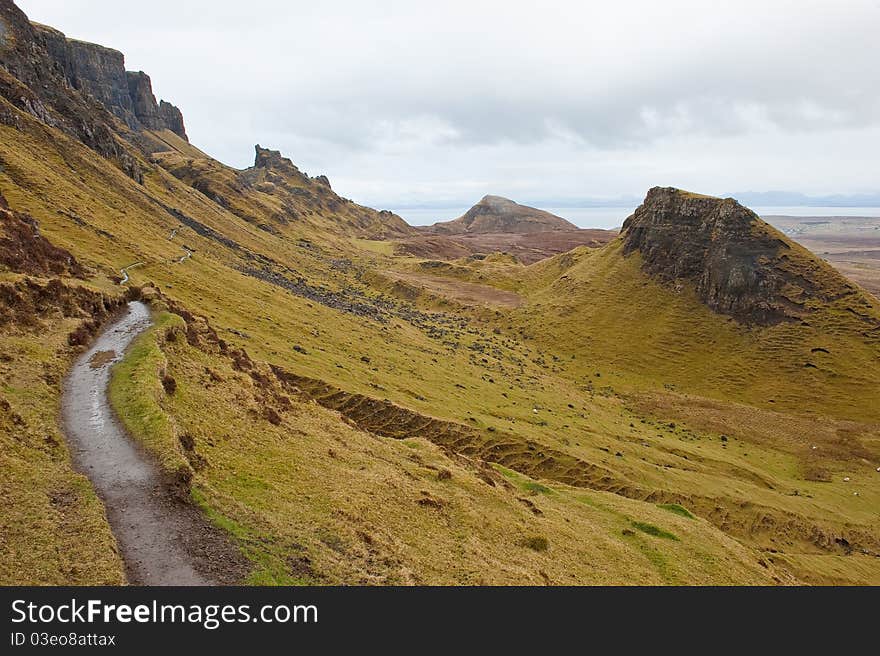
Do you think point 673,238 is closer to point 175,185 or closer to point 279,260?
point 279,260

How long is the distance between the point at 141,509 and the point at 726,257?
430ft

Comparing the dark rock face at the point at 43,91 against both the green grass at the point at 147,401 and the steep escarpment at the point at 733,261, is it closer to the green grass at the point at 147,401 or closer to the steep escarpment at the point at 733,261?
the green grass at the point at 147,401

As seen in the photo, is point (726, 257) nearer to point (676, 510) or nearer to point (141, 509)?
point (676, 510)

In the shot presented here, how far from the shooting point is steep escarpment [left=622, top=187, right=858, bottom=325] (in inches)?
4355

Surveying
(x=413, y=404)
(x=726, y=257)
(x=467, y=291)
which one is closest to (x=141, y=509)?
(x=413, y=404)

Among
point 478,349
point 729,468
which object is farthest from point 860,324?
point 478,349

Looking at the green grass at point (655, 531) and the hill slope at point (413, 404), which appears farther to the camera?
the green grass at point (655, 531)

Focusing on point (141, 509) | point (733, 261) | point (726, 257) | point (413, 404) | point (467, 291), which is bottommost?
point (413, 404)

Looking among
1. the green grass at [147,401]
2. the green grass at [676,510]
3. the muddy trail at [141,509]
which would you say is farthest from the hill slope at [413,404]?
the muddy trail at [141,509]

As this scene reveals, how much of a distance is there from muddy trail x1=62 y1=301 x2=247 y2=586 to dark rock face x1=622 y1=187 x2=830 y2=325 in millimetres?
124224

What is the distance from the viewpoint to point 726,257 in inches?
4668

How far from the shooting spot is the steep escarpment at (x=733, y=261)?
363 ft

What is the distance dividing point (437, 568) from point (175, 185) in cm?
15808

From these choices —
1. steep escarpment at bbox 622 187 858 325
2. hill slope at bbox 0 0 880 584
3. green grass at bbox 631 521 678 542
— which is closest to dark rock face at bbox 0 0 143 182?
hill slope at bbox 0 0 880 584
